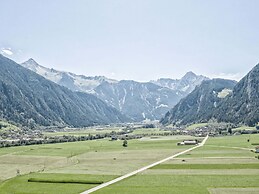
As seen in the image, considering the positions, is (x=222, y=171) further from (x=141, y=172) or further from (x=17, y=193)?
(x=17, y=193)

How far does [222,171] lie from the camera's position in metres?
97.4

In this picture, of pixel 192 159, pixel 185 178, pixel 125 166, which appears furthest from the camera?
pixel 192 159

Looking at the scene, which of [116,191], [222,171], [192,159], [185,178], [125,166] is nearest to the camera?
[116,191]

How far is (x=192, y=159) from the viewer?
124 meters

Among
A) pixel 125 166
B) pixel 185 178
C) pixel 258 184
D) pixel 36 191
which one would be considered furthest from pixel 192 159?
pixel 36 191

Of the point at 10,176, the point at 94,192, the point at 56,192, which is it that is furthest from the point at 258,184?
the point at 10,176

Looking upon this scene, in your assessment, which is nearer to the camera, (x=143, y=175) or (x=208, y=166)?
(x=143, y=175)

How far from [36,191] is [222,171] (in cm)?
5045

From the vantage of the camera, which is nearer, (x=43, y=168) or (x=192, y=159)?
(x=43, y=168)

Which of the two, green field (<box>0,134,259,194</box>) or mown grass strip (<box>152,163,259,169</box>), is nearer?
green field (<box>0,134,259,194</box>)

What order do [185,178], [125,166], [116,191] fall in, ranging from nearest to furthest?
1. [116,191]
2. [185,178]
3. [125,166]

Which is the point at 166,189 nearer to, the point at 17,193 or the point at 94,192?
the point at 94,192

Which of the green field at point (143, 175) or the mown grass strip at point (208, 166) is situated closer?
the green field at point (143, 175)

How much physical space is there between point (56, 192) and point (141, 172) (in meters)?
29.3
